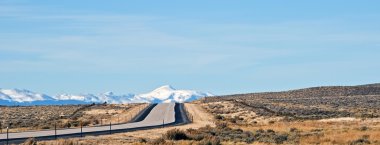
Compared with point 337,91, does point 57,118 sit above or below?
below

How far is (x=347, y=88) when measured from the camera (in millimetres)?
192875

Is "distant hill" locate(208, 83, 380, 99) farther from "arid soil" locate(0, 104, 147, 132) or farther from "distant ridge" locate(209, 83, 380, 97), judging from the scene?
"arid soil" locate(0, 104, 147, 132)

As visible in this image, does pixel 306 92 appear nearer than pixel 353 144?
No

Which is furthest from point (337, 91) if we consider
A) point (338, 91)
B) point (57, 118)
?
point (57, 118)

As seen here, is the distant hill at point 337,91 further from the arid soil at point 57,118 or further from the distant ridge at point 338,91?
the arid soil at point 57,118

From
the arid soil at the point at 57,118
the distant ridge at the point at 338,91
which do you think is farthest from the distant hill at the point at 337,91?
the arid soil at the point at 57,118

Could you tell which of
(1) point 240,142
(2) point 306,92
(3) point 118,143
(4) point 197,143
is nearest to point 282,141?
(1) point 240,142

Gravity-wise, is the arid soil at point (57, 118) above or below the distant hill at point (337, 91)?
below

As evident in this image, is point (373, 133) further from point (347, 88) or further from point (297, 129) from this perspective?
point (347, 88)

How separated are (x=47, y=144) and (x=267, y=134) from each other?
16766 mm

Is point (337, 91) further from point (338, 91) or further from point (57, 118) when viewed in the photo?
point (57, 118)

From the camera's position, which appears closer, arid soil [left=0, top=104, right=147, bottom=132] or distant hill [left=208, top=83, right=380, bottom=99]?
arid soil [left=0, top=104, right=147, bottom=132]

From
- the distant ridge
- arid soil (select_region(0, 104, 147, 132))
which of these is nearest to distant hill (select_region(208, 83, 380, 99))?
the distant ridge

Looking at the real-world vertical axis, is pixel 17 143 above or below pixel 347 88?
below
